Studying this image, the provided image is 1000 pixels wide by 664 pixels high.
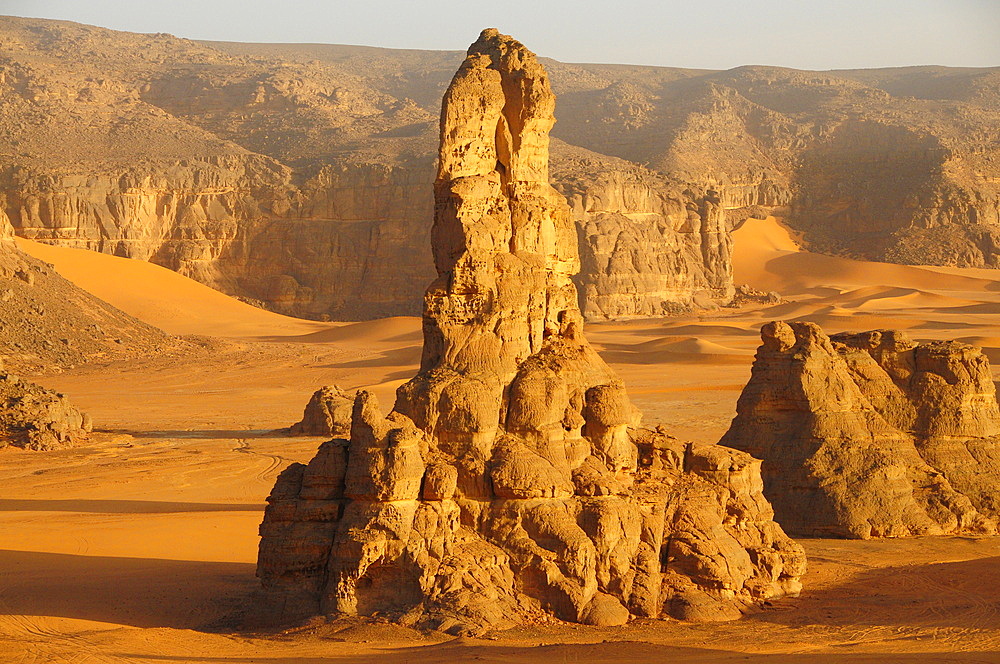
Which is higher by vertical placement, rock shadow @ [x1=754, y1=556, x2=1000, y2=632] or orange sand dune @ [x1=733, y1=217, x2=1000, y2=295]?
orange sand dune @ [x1=733, y1=217, x2=1000, y2=295]

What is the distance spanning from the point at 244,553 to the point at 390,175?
168 feet

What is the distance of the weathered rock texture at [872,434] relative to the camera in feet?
51.6

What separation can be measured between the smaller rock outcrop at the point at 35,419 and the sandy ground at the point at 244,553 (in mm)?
492

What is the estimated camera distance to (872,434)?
16.2 metres

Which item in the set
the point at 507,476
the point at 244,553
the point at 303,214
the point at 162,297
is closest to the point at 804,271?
the point at 303,214

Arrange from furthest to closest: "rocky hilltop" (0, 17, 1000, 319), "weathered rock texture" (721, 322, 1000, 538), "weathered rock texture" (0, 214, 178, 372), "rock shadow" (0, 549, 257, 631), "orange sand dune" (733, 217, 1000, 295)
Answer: "orange sand dune" (733, 217, 1000, 295) < "rocky hilltop" (0, 17, 1000, 319) < "weathered rock texture" (0, 214, 178, 372) < "weathered rock texture" (721, 322, 1000, 538) < "rock shadow" (0, 549, 257, 631)

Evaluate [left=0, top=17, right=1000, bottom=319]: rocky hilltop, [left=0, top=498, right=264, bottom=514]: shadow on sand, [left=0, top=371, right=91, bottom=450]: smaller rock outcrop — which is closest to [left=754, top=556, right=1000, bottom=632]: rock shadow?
[left=0, top=498, right=264, bottom=514]: shadow on sand

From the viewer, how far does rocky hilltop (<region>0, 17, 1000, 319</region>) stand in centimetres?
6462

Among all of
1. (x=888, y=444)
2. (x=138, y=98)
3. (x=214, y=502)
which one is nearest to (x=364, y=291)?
(x=138, y=98)

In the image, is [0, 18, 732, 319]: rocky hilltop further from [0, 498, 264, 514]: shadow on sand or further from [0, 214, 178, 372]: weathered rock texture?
[0, 498, 264, 514]: shadow on sand

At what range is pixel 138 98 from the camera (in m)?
90.2

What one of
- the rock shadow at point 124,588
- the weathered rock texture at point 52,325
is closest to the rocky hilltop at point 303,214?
the weathered rock texture at point 52,325

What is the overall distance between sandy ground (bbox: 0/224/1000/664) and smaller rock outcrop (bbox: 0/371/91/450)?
0.49 m

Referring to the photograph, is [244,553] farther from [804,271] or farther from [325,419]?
[804,271]
